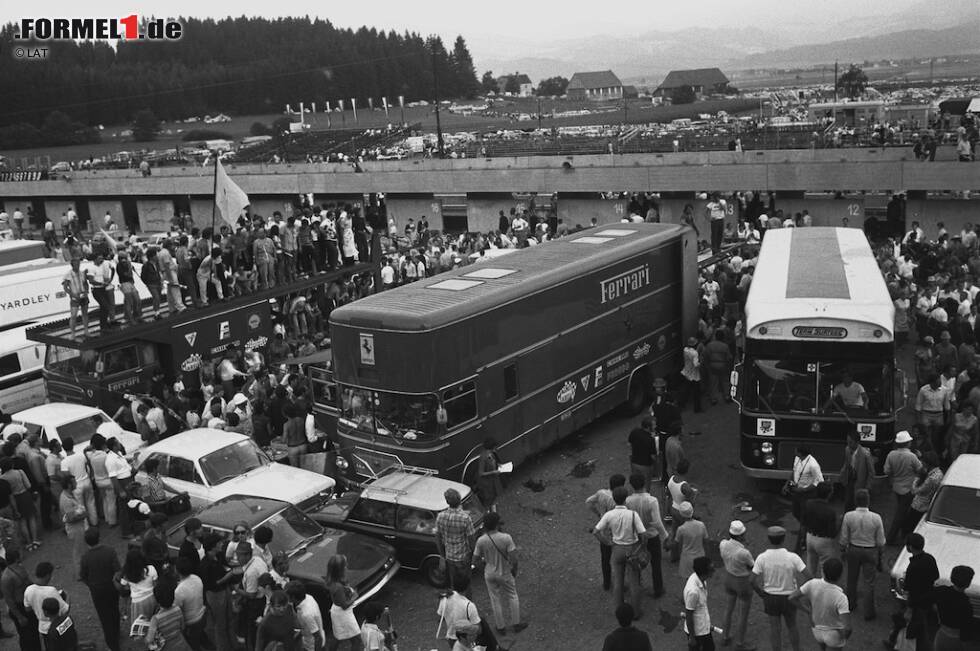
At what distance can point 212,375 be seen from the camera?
18.6m

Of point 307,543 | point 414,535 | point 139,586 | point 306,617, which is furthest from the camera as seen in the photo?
point 414,535

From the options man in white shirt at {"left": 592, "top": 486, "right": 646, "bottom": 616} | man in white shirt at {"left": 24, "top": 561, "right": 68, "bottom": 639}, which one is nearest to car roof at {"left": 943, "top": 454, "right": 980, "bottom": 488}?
man in white shirt at {"left": 592, "top": 486, "right": 646, "bottom": 616}

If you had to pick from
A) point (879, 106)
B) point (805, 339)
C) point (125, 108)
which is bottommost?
point (805, 339)

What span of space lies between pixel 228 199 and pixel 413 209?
62.5 ft

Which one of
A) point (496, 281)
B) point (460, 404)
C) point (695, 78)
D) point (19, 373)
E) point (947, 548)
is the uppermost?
point (695, 78)

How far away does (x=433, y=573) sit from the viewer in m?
11.6

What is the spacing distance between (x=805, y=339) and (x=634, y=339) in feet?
17.4

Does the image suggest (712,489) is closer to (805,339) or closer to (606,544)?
(805,339)

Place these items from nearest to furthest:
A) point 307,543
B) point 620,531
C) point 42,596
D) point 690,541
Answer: point 42,596 → point 690,541 → point 620,531 → point 307,543

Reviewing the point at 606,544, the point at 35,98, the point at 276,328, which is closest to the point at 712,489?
the point at 606,544

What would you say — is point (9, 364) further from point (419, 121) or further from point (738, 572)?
point (419, 121)

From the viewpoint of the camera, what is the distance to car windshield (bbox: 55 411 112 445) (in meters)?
16.0

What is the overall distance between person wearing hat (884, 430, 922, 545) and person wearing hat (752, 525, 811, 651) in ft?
10.2

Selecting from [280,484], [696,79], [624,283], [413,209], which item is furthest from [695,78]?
[280,484]
